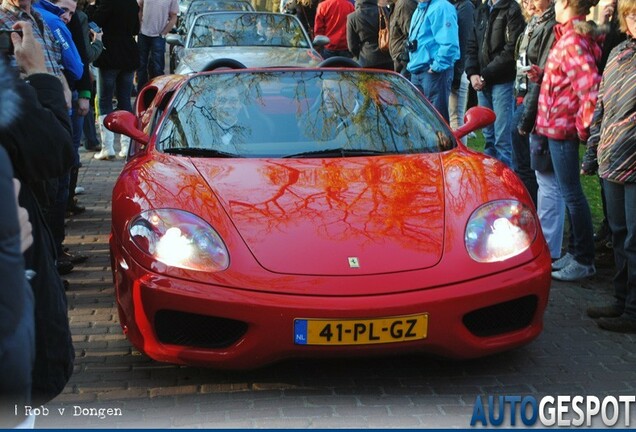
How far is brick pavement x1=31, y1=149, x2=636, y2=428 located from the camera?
155 inches

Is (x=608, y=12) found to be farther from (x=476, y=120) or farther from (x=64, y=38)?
(x=64, y=38)

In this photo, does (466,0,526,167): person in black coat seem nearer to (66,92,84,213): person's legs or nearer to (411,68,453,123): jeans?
(411,68,453,123): jeans

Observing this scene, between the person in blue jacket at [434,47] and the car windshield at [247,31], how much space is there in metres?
2.62

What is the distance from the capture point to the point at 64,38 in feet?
22.0

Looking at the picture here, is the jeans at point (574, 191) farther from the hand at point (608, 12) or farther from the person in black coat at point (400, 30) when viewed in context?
the person in black coat at point (400, 30)

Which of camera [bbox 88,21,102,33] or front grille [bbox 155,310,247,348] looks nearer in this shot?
front grille [bbox 155,310,247,348]

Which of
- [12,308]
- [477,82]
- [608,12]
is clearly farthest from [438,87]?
[12,308]

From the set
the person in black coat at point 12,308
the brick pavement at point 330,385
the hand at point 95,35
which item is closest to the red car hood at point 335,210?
the brick pavement at point 330,385

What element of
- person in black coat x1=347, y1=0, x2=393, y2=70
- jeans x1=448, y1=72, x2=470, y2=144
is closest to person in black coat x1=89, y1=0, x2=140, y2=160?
person in black coat x1=347, y1=0, x2=393, y2=70

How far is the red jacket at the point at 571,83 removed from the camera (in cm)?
568

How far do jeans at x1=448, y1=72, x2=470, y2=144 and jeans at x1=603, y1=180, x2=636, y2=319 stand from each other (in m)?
5.78

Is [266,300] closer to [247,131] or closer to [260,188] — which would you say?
[260,188]

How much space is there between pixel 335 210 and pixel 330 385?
835mm

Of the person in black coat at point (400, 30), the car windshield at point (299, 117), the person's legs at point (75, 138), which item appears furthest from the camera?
the person in black coat at point (400, 30)
